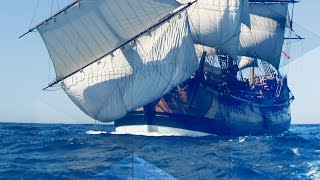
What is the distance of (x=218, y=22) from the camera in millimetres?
A: 40656

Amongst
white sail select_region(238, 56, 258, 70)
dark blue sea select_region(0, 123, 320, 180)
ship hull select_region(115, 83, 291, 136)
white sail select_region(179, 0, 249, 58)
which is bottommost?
dark blue sea select_region(0, 123, 320, 180)

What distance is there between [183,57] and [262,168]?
18.5 m

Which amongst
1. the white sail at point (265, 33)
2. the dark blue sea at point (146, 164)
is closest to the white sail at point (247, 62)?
the white sail at point (265, 33)

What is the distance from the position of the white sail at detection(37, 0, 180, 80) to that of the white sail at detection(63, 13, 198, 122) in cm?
106

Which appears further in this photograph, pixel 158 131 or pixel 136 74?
pixel 158 131

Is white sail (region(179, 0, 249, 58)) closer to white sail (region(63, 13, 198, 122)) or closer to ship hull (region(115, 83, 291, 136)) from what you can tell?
ship hull (region(115, 83, 291, 136))

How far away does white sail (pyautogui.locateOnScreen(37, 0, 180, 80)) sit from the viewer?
116 ft

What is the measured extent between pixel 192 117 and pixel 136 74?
6.86 meters

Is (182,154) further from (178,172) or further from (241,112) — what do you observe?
(241,112)

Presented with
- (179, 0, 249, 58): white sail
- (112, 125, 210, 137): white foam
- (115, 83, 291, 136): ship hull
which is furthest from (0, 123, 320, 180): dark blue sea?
(179, 0, 249, 58): white sail

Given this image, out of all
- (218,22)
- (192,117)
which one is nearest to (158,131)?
(192,117)

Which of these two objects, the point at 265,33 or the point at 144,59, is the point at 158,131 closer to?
the point at 144,59

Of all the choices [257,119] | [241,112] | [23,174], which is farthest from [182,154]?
[257,119]

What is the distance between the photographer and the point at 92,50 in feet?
119
